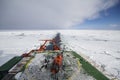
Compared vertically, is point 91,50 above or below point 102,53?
below

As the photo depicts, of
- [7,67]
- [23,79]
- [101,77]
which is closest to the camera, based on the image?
[23,79]

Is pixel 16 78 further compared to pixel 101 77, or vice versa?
pixel 101 77

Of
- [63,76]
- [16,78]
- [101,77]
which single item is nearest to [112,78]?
[101,77]

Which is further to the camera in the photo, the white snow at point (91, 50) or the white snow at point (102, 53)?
the white snow at point (91, 50)

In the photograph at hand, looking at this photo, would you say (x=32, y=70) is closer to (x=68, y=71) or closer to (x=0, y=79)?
(x=0, y=79)

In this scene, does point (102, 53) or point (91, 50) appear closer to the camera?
point (102, 53)

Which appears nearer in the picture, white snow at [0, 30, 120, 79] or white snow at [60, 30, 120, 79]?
white snow at [60, 30, 120, 79]

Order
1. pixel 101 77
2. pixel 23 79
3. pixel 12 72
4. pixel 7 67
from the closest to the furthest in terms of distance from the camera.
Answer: pixel 23 79 < pixel 101 77 < pixel 12 72 < pixel 7 67

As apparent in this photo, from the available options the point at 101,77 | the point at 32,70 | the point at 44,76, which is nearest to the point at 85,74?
the point at 101,77

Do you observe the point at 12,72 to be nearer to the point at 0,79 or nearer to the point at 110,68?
the point at 0,79
